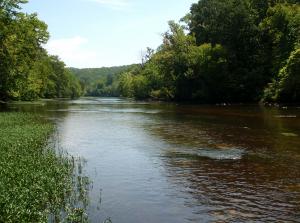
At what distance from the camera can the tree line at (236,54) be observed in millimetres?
88312

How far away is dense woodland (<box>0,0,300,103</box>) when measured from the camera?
66263 mm

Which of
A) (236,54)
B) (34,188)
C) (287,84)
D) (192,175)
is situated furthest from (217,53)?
(34,188)

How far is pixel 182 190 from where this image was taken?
17.6 meters

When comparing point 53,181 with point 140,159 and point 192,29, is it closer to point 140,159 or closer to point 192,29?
point 140,159

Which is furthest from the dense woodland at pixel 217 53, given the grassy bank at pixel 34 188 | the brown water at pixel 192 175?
the grassy bank at pixel 34 188

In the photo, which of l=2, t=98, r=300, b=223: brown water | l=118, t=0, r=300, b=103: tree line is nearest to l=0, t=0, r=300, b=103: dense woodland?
l=118, t=0, r=300, b=103: tree line

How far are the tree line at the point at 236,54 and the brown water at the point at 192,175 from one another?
4959 centimetres

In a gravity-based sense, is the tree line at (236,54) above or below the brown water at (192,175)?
above

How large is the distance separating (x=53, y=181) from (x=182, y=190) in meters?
5.22

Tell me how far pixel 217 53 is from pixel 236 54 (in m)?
4.78

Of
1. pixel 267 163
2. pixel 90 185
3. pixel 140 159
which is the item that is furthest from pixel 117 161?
pixel 267 163

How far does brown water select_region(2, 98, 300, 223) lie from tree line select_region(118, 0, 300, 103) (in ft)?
163

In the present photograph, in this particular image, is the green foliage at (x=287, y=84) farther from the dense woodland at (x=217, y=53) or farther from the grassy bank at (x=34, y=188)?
the grassy bank at (x=34, y=188)

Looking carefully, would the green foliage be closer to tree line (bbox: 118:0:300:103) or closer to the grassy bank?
tree line (bbox: 118:0:300:103)
